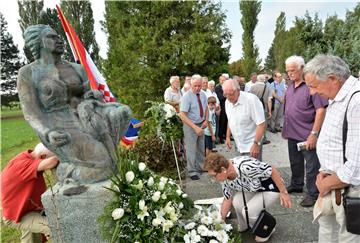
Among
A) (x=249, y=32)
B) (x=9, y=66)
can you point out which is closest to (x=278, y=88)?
(x=249, y=32)

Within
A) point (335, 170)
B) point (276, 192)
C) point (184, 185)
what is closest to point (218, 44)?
point (184, 185)

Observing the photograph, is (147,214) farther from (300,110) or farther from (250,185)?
(300,110)

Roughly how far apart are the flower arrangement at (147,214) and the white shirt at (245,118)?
1.78 metres

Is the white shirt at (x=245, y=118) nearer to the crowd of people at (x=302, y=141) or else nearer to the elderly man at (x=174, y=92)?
the crowd of people at (x=302, y=141)

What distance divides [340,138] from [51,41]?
242cm

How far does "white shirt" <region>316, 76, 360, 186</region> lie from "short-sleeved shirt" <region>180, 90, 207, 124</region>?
308 cm

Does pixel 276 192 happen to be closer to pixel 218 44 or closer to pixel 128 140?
pixel 128 140

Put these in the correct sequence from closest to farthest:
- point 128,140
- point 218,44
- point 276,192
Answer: point 276,192, point 128,140, point 218,44

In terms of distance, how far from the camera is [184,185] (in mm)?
5297

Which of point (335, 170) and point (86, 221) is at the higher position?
point (335, 170)

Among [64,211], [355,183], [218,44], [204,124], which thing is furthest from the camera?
[218,44]

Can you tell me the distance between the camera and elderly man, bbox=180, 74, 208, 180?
17.6 feet

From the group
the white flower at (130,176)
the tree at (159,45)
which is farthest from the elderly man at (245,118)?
the tree at (159,45)

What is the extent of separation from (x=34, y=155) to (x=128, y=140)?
3.71m
